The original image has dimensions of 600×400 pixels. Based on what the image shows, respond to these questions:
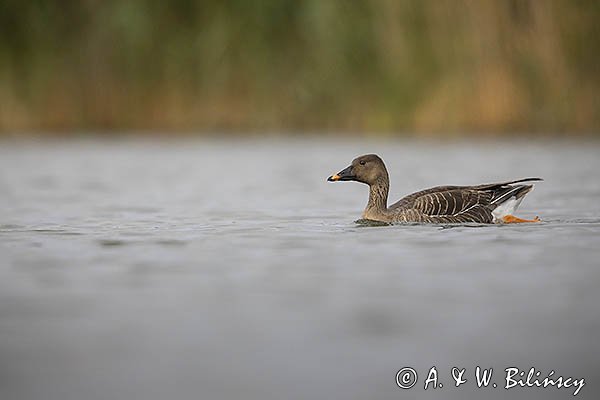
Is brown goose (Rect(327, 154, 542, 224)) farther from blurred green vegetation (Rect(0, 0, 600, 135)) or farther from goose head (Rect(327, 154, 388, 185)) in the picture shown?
blurred green vegetation (Rect(0, 0, 600, 135))

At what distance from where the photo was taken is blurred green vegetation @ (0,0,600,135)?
18.2 metres

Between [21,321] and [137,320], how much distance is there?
19.8 inches

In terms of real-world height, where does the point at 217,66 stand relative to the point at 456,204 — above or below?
above

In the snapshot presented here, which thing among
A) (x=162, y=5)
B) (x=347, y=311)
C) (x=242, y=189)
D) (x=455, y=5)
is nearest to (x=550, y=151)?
(x=455, y=5)

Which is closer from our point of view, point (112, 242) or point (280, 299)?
point (280, 299)

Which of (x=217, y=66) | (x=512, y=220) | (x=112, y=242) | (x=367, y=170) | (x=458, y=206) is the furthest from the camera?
(x=217, y=66)

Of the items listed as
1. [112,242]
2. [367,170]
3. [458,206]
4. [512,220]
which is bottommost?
[112,242]

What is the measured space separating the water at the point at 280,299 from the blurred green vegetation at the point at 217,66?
7.92m

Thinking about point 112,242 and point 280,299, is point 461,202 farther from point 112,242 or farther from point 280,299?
point 280,299

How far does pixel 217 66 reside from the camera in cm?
1866

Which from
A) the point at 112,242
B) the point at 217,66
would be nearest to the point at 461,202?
the point at 112,242

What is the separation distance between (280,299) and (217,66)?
46.3 feet

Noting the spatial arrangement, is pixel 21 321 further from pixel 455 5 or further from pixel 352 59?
pixel 352 59

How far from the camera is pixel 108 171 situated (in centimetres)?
1425
